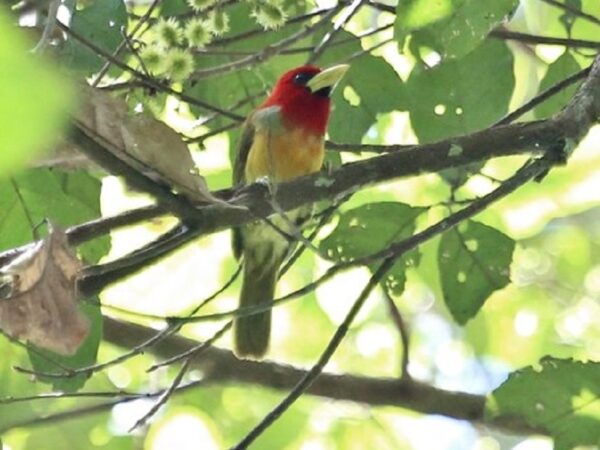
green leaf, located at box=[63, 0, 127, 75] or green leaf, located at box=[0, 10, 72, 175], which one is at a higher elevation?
green leaf, located at box=[0, 10, 72, 175]

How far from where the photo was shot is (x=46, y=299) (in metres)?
1.20

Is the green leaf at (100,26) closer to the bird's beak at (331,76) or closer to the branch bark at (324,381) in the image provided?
the bird's beak at (331,76)

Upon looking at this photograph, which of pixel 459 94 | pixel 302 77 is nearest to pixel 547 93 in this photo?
pixel 459 94

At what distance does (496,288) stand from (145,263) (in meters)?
0.98

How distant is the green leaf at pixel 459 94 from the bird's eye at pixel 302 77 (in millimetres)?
1095

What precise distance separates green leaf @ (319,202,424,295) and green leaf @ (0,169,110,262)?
0.51 meters

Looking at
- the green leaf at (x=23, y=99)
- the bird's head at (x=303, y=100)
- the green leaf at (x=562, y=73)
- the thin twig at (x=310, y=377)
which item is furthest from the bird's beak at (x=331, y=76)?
the green leaf at (x=23, y=99)

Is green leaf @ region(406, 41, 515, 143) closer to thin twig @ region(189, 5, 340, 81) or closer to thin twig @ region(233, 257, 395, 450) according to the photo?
thin twig @ region(189, 5, 340, 81)

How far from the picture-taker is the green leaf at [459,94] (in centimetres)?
234

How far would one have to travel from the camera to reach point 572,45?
2.39m

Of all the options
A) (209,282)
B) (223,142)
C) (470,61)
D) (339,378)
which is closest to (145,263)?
(470,61)

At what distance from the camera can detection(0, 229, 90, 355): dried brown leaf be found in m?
1.20

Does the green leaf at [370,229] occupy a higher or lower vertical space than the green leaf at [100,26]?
lower

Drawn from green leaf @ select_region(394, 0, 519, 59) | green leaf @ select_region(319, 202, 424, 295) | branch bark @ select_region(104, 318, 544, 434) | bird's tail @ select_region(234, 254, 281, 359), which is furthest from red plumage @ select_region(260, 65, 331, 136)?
green leaf @ select_region(394, 0, 519, 59)
